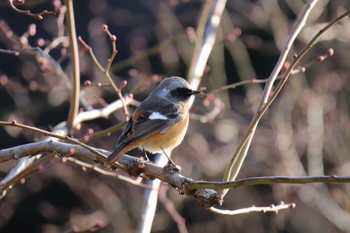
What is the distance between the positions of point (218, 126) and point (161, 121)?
174 inches

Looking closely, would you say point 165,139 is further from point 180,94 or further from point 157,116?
point 180,94

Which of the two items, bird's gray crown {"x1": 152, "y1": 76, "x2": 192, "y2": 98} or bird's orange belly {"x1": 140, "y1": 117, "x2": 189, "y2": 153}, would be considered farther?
bird's gray crown {"x1": 152, "y1": 76, "x2": 192, "y2": 98}

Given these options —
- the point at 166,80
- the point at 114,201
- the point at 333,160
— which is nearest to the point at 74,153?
the point at 166,80

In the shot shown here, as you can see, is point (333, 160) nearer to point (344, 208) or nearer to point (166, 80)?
point (344, 208)

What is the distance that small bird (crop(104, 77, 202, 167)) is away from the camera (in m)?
3.88

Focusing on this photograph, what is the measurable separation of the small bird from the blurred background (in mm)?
2368

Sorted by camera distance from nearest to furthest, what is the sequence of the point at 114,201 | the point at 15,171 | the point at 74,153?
the point at 74,153, the point at 15,171, the point at 114,201

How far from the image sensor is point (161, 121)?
13.7 feet

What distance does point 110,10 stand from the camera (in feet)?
32.3

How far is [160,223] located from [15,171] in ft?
15.1

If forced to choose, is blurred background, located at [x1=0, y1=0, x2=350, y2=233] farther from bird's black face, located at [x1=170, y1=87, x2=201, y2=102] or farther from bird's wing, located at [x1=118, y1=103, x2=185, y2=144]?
bird's wing, located at [x1=118, y1=103, x2=185, y2=144]

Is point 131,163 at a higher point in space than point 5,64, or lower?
lower

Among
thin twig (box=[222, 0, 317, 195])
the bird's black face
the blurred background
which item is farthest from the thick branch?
the blurred background

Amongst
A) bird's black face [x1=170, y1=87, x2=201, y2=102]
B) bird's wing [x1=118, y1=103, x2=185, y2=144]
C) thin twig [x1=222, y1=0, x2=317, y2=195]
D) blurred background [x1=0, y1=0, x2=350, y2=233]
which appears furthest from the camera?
blurred background [x1=0, y1=0, x2=350, y2=233]
